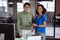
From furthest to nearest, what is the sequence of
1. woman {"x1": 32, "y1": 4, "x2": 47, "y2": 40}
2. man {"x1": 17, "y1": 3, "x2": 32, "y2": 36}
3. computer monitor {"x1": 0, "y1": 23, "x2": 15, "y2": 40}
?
man {"x1": 17, "y1": 3, "x2": 32, "y2": 36}
woman {"x1": 32, "y1": 4, "x2": 47, "y2": 40}
computer monitor {"x1": 0, "y1": 23, "x2": 15, "y2": 40}

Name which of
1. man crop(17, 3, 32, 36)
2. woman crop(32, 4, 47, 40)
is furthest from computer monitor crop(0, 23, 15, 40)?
man crop(17, 3, 32, 36)

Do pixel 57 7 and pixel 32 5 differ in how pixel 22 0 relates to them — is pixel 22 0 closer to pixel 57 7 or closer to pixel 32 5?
pixel 32 5

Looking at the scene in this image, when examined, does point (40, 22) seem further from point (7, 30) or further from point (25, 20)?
point (7, 30)

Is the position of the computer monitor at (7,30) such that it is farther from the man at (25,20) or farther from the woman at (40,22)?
the man at (25,20)

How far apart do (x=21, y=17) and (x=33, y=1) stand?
2433mm

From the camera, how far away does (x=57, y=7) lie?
5.62 metres

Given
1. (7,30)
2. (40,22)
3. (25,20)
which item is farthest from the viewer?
(25,20)

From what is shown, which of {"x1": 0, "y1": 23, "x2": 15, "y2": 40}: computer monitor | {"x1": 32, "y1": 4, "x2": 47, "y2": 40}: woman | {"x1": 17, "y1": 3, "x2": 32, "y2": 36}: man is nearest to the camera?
{"x1": 0, "y1": 23, "x2": 15, "y2": 40}: computer monitor

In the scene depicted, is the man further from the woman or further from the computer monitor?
the computer monitor

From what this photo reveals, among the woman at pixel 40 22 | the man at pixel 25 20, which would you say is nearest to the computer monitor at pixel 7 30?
the woman at pixel 40 22

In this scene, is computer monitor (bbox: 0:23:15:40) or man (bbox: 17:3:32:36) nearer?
computer monitor (bbox: 0:23:15:40)

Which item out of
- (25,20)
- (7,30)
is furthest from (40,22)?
(7,30)

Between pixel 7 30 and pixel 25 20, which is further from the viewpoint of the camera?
pixel 25 20

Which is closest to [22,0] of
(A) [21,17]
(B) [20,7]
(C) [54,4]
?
(B) [20,7]
